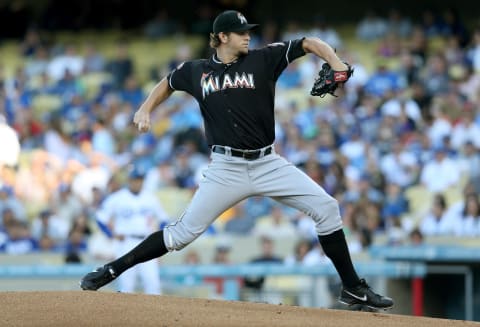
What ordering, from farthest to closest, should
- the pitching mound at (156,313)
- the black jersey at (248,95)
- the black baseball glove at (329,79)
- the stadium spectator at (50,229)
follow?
the stadium spectator at (50,229) < the black jersey at (248,95) < the black baseball glove at (329,79) < the pitching mound at (156,313)

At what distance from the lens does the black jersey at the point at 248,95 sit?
697 centimetres

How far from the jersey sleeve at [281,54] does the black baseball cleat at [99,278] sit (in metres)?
1.71

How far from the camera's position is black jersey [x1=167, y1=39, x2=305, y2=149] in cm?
697

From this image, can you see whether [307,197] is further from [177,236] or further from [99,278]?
[99,278]

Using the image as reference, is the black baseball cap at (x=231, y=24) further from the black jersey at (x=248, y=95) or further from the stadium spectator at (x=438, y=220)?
the stadium spectator at (x=438, y=220)

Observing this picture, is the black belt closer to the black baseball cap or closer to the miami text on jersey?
the miami text on jersey

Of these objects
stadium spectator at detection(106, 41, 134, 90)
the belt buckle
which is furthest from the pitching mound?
stadium spectator at detection(106, 41, 134, 90)

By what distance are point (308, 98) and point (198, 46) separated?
389cm

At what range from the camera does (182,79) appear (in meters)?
7.28

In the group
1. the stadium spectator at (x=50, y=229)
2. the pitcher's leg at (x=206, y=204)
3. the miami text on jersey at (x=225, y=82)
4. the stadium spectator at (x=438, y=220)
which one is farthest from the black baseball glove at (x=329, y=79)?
the stadium spectator at (x=50, y=229)

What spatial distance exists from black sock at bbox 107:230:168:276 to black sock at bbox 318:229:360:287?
105cm

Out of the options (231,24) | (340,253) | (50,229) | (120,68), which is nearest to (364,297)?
(340,253)

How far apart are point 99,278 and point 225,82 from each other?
158cm

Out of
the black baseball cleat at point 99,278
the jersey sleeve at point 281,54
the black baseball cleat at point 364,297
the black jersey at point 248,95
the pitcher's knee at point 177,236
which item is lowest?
the black baseball cleat at point 364,297
